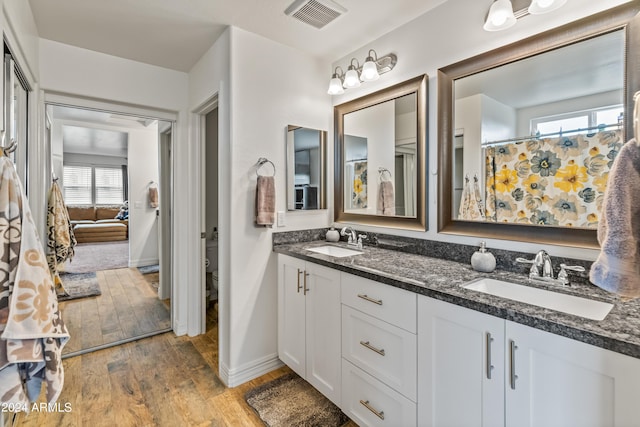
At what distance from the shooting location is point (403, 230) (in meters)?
2.04

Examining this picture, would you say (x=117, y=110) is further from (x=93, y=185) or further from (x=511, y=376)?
(x=511, y=376)

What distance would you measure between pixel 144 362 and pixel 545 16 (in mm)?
3258

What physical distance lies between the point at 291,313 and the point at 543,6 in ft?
6.85

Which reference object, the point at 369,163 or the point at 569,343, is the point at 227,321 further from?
the point at 569,343

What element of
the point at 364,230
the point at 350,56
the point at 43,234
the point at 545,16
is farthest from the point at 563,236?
the point at 43,234

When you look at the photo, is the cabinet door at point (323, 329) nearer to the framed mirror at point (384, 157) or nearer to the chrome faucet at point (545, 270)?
the framed mirror at point (384, 157)

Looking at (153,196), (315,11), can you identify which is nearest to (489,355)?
(315,11)

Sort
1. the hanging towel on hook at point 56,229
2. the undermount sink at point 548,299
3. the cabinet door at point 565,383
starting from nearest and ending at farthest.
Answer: the cabinet door at point 565,383 < the undermount sink at point 548,299 < the hanging towel on hook at point 56,229

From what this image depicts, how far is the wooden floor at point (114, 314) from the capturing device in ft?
8.87

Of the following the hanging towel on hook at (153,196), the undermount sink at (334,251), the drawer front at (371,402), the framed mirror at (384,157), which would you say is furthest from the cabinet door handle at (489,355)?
the hanging towel on hook at (153,196)

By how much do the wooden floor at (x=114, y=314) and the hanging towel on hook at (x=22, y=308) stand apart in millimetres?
1819

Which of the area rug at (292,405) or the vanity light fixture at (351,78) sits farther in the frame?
the vanity light fixture at (351,78)

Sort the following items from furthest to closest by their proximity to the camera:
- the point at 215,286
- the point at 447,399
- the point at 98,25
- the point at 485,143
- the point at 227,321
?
the point at 215,286 < the point at 227,321 < the point at 98,25 < the point at 485,143 < the point at 447,399

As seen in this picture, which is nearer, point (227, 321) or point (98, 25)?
point (98, 25)
